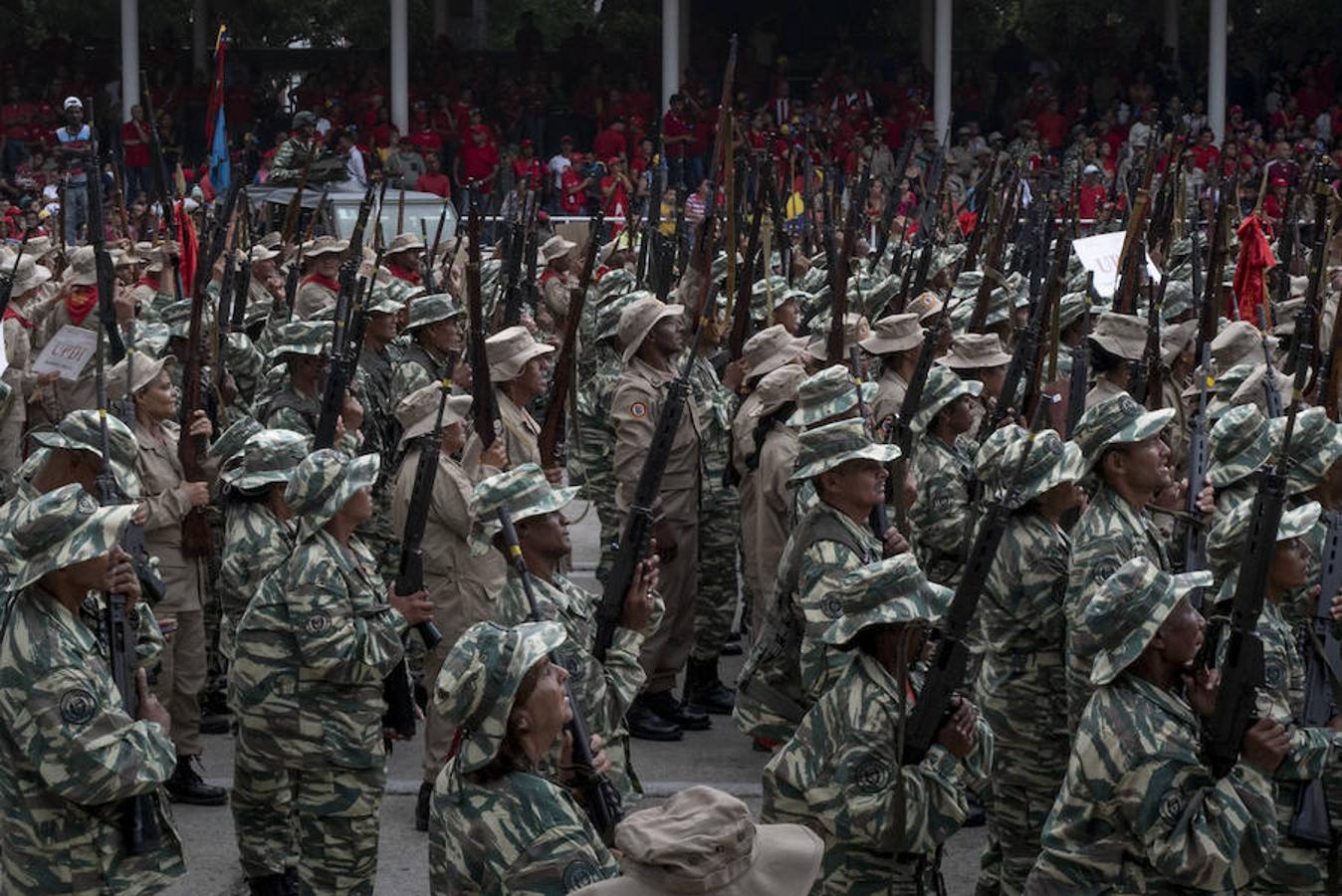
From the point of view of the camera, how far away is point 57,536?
537 cm

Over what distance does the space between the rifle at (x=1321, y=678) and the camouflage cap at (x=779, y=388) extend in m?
2.76

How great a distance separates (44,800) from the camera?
5414 mm

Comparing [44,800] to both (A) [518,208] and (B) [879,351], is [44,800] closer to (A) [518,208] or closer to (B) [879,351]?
(B) [879,351]

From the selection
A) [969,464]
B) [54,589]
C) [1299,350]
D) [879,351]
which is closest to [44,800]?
[54,589]

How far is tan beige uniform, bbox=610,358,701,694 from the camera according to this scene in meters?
9.24

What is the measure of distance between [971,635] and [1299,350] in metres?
2.56

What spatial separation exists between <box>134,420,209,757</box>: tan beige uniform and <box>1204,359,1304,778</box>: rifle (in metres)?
4.55

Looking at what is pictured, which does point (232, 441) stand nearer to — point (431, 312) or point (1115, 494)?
point (431, 312)

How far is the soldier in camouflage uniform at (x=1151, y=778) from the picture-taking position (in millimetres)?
4742

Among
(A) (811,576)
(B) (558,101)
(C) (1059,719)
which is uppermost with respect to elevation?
(B) (558,101)

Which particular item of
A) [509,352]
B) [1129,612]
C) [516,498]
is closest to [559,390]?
[509,352]

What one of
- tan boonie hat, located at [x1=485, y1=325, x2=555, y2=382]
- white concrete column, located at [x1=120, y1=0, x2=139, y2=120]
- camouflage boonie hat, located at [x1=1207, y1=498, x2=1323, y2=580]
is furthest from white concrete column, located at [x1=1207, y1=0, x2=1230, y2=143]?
camouflage boonie hat, located at [x1=1207, y1=498, x2=1323, y2=580]

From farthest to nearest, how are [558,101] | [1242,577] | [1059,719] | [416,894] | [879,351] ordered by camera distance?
[558,101]
[879,351]
[416,894]
[1059,719]
[1242,577]

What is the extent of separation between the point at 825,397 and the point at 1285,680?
2.43 metres
